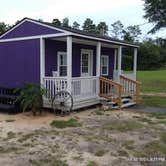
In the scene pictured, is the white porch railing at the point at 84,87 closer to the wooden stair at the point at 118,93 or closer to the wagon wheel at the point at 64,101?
the wooden stair at the point at 118,93

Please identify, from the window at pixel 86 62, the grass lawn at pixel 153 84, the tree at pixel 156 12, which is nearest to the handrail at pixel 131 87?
the window at pixel 86 62

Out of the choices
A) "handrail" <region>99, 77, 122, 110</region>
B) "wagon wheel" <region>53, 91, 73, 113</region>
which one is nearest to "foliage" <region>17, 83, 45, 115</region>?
"wagon wheel" <region>53, 91, 73, 113</region>

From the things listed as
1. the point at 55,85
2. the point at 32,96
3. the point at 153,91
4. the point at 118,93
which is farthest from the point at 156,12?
the point at 32,96

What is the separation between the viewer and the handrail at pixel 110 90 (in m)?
9.84

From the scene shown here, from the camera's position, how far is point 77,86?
9203 mm

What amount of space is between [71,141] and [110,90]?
530 centimetres

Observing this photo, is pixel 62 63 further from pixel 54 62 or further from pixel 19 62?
pixel 19 62

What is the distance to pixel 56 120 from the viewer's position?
7754 mm

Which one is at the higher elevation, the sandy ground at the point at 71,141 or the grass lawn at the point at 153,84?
the grass lawn at the point at 153,84

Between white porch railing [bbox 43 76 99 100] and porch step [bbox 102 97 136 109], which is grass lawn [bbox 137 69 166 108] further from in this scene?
white porch railing [bbox 43 76 99 100]

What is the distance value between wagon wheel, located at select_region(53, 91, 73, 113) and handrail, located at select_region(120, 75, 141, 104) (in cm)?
350

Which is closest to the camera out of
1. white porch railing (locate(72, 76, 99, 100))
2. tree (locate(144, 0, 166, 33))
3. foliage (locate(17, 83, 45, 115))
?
foliage (locate(17, 83, 45, 115))

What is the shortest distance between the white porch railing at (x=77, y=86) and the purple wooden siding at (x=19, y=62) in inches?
31.7

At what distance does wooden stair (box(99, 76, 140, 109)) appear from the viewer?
988 cm
